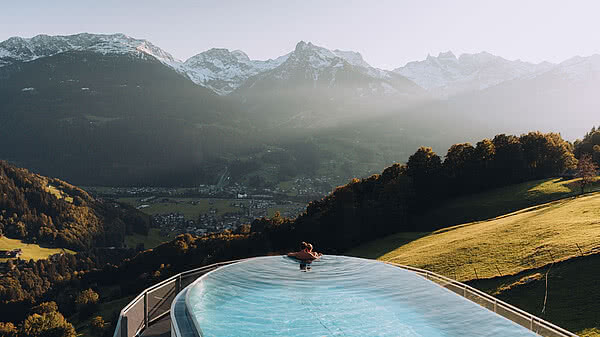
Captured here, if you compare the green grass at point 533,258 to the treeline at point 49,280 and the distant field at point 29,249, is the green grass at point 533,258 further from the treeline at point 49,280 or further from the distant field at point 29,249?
the distant field at point 29,249

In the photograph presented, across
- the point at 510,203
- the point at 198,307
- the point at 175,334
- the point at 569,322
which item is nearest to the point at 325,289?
the point at 198,307

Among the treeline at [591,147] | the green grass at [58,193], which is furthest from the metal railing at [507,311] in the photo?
the green grass at [58,193]

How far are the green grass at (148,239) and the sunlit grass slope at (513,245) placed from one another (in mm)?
137904

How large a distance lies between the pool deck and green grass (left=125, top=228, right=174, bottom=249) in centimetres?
15406

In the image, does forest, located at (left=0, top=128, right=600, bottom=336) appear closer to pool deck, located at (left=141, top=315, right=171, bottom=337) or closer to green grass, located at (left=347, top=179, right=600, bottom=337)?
green grass, located at (left=347, top=179, right=600, bottom=337)

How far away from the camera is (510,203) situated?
180 feet

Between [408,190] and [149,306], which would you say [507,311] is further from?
[408,190]

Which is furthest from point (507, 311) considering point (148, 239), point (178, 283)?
point (148, 239)

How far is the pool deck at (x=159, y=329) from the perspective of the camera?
13180 millimetres

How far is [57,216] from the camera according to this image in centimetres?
17012

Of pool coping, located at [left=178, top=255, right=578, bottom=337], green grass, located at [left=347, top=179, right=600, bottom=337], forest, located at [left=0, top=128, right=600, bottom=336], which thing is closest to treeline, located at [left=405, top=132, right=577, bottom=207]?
forest, located at [left=0, top=128, right=600, bottom=336]

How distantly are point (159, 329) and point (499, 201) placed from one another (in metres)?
56.0

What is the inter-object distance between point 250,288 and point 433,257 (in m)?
21.5

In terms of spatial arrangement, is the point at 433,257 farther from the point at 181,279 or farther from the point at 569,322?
the point at 181,279
